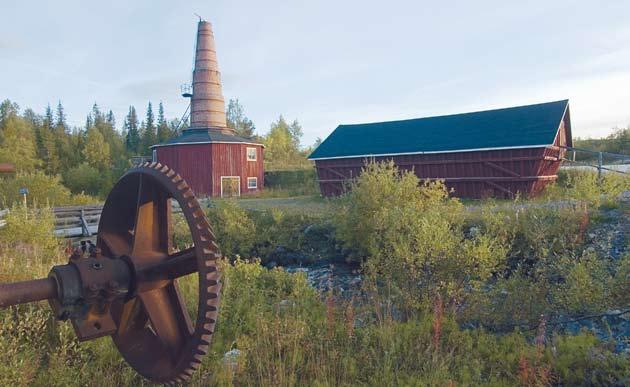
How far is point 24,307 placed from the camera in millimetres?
5422

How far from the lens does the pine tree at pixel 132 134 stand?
63.6 m

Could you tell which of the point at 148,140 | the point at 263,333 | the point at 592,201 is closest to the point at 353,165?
the point at 592,201

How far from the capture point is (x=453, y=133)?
21672 mm

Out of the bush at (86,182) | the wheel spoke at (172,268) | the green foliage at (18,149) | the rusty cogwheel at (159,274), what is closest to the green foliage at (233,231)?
the rusty cogwheel at (159,274)

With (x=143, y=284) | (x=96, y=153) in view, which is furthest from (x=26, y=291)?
(x=96, y=153)

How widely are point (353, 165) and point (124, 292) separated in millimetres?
21165

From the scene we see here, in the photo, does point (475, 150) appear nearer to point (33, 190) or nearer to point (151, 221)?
point (151, 221)

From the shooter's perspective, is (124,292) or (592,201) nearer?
(124,292)

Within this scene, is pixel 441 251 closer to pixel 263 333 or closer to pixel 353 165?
pixel 263 333

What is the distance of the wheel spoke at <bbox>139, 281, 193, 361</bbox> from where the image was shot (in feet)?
9.56

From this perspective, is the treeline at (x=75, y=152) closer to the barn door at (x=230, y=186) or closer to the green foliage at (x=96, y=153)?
the green foliage at (x=96, y=153)

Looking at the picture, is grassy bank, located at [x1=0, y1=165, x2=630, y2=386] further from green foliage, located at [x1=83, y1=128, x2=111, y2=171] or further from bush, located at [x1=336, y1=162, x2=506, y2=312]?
green foliage, located at [x1=83, y1=128, x2=111, y2=171]

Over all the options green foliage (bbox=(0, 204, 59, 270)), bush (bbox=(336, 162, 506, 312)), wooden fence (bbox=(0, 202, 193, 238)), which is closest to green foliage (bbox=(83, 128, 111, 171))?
wooden fence (bbox=(0, 202, 193, 238))

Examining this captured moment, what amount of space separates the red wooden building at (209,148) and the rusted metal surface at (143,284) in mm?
26661
